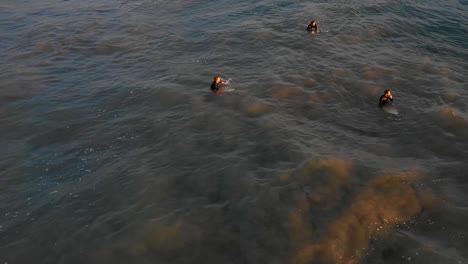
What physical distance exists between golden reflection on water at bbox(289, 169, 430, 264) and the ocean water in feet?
0.16

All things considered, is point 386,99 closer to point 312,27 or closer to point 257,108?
point 257,108

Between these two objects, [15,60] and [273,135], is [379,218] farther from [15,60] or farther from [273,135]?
[15,60]

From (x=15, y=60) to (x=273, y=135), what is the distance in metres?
17.7

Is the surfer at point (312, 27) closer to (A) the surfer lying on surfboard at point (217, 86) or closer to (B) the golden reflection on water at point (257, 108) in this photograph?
(A) the surfer lying on surfboard at point (217, 86)

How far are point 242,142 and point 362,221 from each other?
550cm

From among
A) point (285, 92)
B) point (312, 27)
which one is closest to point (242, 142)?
point (285, 92)

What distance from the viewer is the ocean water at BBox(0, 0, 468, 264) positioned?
10.6 m

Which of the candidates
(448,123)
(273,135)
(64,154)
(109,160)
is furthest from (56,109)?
(448,123)

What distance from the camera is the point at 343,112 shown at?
16.0 metres

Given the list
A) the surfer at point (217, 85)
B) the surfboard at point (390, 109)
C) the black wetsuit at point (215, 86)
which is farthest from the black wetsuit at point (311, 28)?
the surfboard at point (390, 109)

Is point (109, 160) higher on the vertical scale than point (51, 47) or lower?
lower

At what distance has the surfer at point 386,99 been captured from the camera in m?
15.5

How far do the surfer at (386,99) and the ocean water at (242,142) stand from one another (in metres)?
0.67

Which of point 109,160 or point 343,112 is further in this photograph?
point 343,112
